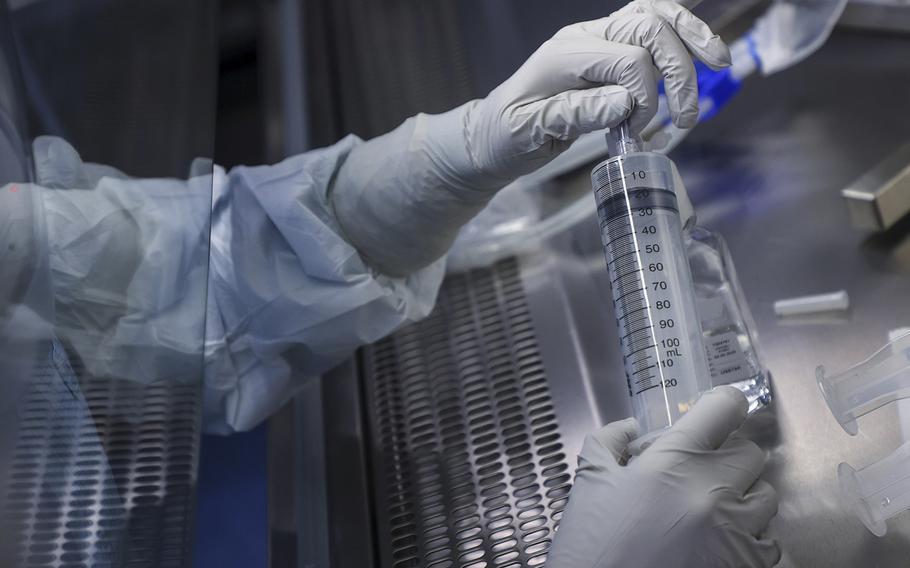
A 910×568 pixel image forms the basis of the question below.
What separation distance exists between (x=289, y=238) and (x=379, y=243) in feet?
0.41

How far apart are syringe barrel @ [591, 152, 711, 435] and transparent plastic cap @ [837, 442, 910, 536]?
175mm

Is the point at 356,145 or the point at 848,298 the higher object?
the point at 356,145

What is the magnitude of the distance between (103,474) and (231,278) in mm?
434

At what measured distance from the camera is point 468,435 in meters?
1.20

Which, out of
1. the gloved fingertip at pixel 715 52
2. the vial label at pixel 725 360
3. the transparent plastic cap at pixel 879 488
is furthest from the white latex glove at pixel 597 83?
the transparent plastic cap at pixel 879 488

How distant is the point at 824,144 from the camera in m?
1.36

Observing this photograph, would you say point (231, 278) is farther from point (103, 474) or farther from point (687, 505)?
point (687, 505)

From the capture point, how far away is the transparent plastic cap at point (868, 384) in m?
0.93

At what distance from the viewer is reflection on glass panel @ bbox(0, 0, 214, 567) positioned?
803 mm

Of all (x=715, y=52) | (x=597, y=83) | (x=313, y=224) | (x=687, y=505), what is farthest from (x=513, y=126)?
(x=687, y=505)

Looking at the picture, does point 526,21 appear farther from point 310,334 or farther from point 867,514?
point 867,514

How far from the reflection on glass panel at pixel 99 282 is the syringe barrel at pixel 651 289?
20.9 inches

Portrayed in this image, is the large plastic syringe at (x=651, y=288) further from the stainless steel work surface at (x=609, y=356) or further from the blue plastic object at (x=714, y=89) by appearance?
the blue plastic object at (x=714, y=89)

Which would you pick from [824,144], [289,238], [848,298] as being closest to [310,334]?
[289,238]
